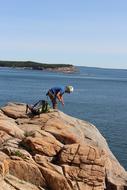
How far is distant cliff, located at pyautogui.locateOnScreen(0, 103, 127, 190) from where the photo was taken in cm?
2202

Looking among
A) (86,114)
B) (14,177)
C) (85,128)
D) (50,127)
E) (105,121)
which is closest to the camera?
(14,177)

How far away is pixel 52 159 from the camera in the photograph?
23078mm

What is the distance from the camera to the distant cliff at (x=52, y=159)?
22016mm

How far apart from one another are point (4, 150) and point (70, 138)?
3.51 meters

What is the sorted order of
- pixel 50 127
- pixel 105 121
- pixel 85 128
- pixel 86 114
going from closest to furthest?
pixel 50 127, pixel 85 128, pixel 105 121, pixel 86 114

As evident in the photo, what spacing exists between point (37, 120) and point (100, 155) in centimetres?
427

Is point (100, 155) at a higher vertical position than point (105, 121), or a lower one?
higher

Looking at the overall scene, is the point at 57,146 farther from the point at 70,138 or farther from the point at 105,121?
the point at 105,121

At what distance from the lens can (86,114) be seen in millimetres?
69750

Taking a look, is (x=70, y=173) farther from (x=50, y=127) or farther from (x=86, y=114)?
(x=86, y=114)

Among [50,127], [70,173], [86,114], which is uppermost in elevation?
[50,127]

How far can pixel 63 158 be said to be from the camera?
75.2 feet

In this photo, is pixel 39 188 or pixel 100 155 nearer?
pixel 39 188

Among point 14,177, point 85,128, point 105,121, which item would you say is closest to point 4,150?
point 14,177
